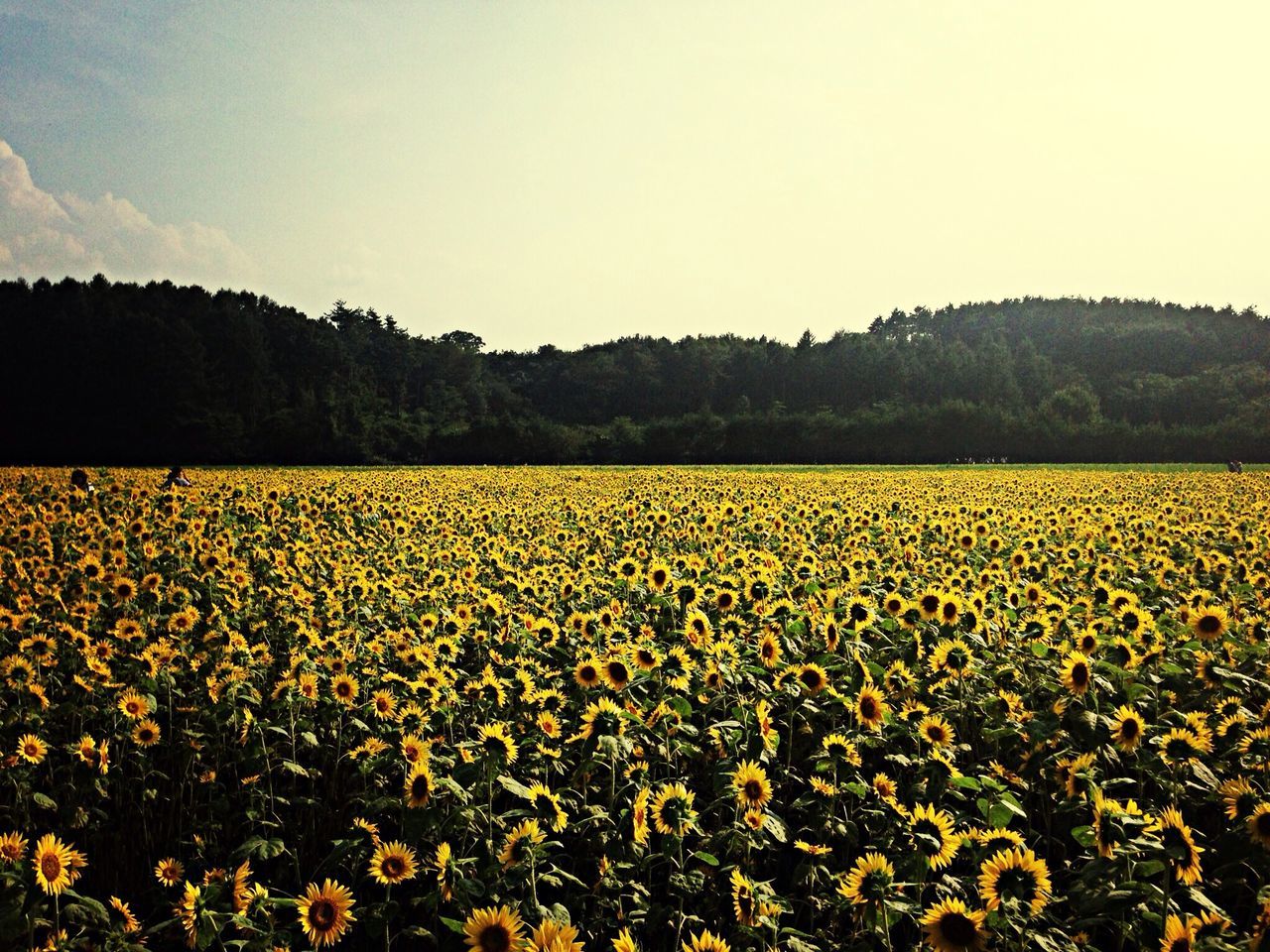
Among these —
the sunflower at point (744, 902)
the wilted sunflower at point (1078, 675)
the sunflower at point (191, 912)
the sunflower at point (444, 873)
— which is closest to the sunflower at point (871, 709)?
the wilted sunflower at point (1078, 675)

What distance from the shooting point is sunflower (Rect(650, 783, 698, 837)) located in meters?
3.06

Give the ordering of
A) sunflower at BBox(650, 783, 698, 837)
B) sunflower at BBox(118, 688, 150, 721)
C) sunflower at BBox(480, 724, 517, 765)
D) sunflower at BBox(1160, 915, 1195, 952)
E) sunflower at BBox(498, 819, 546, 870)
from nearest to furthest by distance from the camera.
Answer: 1. sunflower at BBox(1160, 915, 1195, 952)
2. sunflower at BBox(498, 819, 546, 870)
3. sunflower at BBox(650, 783, 698, 837)
4. sunflower at BBox(480, 724, 517, 765)
5. sunflower at BBox(118, 688, 150, 721)

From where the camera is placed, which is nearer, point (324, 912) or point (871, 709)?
point (324, 912)

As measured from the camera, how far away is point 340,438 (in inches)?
2402

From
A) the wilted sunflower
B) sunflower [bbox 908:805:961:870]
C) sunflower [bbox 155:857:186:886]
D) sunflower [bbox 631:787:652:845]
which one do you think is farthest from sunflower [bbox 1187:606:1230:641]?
sunflower [bbox 155:857:186:886]

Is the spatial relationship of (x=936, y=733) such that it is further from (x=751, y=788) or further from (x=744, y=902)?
(x=744, y=902)

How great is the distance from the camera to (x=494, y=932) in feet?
7.72

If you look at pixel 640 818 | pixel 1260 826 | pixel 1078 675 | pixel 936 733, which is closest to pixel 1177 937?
pixel 1260 826

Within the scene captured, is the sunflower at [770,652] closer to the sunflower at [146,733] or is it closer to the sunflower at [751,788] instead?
the sunflower at [751,788]

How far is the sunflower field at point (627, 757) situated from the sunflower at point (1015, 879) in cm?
1

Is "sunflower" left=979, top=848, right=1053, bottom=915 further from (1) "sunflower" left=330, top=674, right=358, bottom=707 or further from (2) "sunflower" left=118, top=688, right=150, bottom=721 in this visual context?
(2) "sunflower" left=118, top=688, right=150, bottom=721

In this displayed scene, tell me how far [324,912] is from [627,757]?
58.3 inches

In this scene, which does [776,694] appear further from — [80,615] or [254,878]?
[80,615]

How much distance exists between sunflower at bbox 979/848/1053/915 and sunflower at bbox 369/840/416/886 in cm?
198
